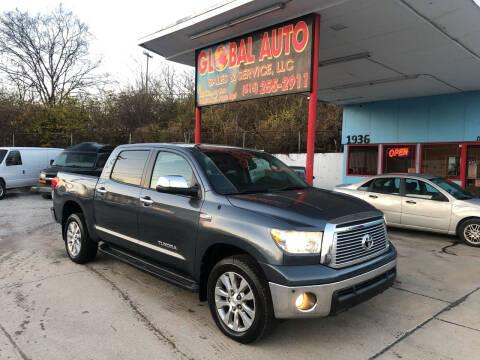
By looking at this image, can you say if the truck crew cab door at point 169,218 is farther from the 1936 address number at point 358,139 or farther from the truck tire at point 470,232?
the 1936 address number at point 358,139

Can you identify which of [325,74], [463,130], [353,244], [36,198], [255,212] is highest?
A: [325,74]

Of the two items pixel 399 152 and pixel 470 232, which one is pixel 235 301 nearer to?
pixel 470 232

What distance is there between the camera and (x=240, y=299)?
3.18 m

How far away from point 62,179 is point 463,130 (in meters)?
11.8

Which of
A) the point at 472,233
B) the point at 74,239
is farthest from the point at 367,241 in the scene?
the point at 472,233

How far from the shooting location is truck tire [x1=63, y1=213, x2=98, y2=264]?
5.29 metres

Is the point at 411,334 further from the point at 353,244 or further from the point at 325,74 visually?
the point at 325,74

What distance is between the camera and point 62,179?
585 centimetres

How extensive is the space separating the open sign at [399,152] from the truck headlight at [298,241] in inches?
451

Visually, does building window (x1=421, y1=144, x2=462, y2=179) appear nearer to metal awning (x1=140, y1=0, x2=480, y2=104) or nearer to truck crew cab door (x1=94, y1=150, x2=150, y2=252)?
metal awning (x1=140, y1=0, x2=480, y2=104)

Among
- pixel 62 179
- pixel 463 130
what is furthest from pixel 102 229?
pixel 463 130

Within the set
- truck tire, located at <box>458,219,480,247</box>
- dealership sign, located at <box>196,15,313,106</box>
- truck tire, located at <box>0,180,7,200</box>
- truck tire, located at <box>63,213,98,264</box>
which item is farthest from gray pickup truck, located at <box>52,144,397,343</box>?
truck tire, located at <box>0,180,7,200</box>

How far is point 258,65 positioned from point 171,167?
4397mm

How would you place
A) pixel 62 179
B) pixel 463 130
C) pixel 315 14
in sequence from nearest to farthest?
pixel 62 179 → pixel 315 14 → pixel 463 130
